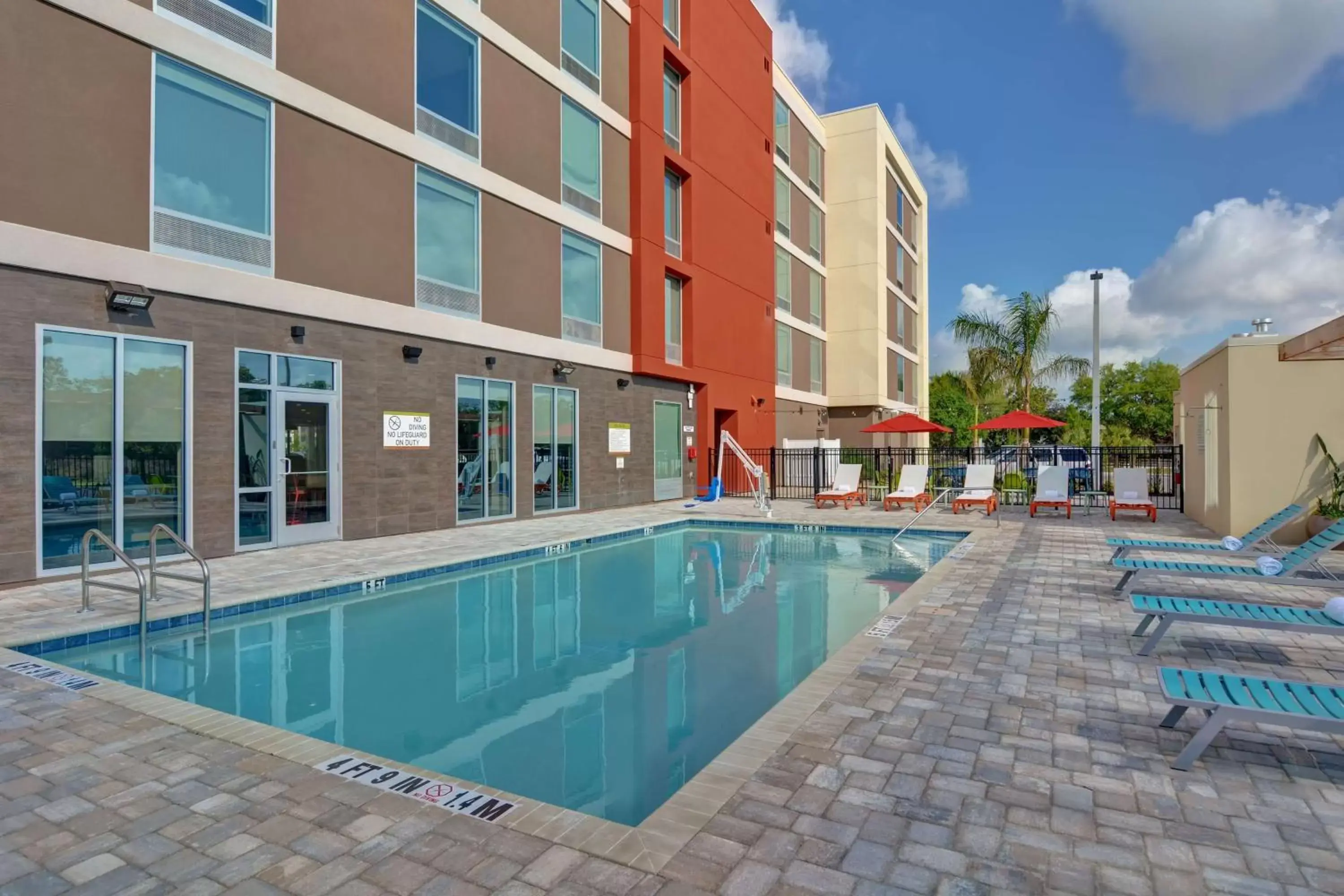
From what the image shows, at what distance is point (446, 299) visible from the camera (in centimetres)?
1255

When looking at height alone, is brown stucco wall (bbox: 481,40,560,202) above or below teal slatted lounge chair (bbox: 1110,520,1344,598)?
above

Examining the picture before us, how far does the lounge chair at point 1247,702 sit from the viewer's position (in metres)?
3.02

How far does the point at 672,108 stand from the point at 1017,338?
13.1 meters

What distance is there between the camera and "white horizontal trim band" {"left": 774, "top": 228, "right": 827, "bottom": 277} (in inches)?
1040

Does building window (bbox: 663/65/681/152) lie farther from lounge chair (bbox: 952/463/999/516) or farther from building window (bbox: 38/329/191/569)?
building window (bbox: 38/329/191/569)

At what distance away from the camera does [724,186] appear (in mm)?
21484

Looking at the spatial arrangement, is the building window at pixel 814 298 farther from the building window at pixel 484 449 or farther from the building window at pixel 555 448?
the building window at pixel 484 449

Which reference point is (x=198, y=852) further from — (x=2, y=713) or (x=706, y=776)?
(x=2, y=713)

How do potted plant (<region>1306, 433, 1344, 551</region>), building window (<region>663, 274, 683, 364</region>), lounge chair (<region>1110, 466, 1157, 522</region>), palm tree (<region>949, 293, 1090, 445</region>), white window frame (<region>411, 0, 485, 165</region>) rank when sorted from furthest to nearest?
palm tree (<region>949, 293, 1090, 445</region>), building window (<region>663, 274, 683, 364</region>), lounge chair (<region>1110, 466, 1157, 522</region>), white window frame (<region>411, 0, 485, 165</region>), potted plant (<region>1306, 433, 1344, 551</region>)

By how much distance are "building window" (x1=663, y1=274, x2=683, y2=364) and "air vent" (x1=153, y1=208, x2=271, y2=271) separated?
10580mm

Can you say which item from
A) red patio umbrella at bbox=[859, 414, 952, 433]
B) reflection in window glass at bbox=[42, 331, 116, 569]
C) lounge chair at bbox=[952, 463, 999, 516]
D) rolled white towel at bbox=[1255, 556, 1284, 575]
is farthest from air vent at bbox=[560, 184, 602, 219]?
rolled white towel at bbox=[1255, 556, 1284, 575]

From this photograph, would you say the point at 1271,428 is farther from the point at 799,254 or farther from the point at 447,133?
the point at 799,254

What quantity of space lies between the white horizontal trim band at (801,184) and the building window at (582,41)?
10.6 meters

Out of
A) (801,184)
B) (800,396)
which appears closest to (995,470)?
(800,396)
